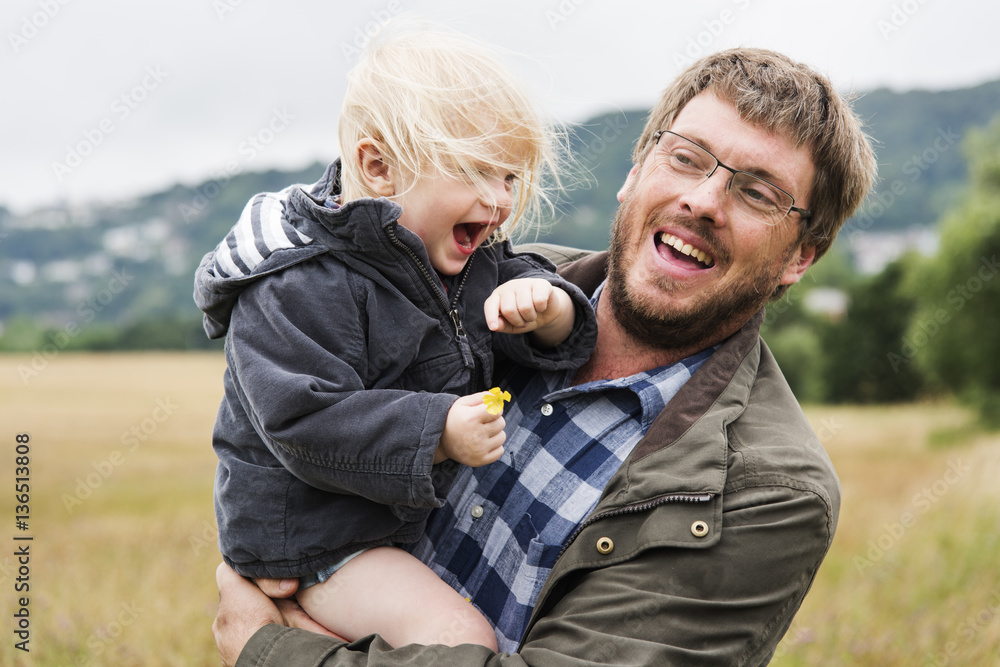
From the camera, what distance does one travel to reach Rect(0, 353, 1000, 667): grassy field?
6199mm

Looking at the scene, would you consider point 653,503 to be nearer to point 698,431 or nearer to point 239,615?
point 698,431

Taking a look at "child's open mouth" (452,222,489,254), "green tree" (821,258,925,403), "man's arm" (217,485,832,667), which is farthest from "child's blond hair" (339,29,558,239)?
"green tree" (821,258,925,403)

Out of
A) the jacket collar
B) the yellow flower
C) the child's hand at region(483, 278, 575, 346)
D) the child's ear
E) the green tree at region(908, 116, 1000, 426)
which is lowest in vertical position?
the green tree at region(908, 116, 1000, 426)

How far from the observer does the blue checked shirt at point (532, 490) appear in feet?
8.17

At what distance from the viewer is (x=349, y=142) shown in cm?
232

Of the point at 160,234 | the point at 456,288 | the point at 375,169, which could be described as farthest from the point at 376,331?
the point at 160,234

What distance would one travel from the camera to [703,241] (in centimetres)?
286

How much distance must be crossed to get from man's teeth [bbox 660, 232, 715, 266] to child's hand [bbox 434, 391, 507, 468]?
1.18m

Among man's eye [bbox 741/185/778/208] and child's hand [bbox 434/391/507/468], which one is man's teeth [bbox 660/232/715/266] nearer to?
man's eye [bbox 741/185/778/208]

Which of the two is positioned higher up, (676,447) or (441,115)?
(441,115)

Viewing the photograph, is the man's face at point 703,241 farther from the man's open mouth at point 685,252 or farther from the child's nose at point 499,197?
the child's nose at point 499,197

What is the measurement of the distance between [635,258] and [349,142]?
3.90 feet

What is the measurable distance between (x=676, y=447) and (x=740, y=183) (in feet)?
3.50

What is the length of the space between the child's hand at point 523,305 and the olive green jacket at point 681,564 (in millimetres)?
487
